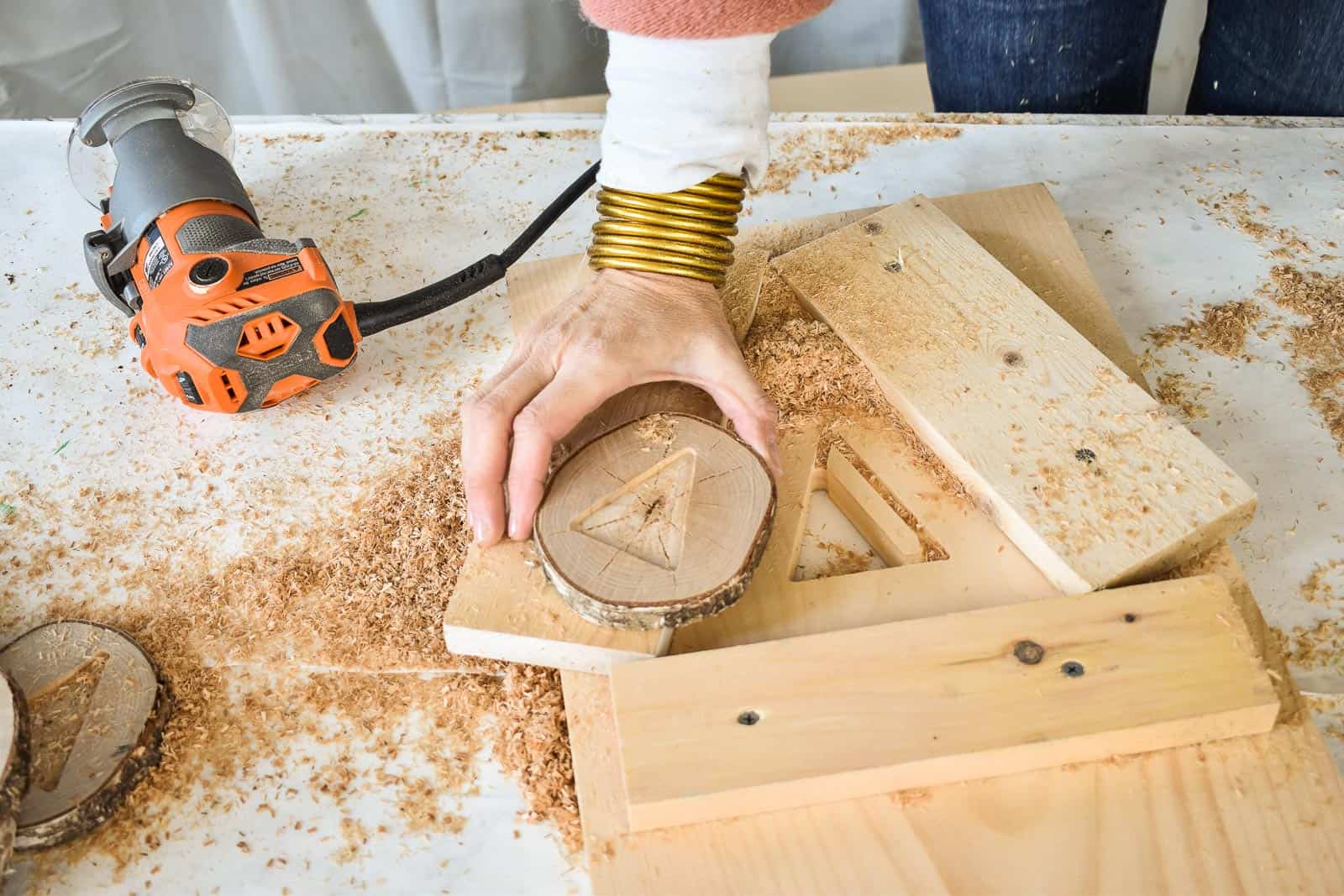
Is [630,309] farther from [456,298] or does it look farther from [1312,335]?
[1312,335]

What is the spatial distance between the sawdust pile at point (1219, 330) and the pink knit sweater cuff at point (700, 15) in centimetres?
69

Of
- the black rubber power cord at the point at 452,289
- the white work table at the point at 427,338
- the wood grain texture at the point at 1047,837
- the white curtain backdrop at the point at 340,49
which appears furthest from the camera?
Result: the white curtain backdrop at the point at 340,49

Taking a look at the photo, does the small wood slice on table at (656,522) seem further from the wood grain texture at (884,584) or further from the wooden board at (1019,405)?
the wooden board at (1019,405)

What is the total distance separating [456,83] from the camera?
2.43 meters

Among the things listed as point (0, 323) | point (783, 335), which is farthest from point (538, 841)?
point (0, 323)

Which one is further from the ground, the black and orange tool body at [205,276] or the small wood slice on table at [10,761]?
the black and orange tool body at [205,276]

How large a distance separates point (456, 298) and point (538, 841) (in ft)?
2.41

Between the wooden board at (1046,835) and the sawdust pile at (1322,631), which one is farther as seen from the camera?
the sawdust pile at (1322,631)

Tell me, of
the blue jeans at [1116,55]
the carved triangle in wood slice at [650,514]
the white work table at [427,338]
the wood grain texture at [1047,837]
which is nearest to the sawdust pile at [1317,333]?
the white work table at [427,338]

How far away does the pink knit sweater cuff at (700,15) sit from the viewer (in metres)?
0.97

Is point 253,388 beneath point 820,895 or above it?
above

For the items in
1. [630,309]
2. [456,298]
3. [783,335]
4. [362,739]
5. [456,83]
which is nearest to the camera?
[362,739]

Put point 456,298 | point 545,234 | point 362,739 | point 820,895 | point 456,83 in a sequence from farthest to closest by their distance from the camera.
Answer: point 456,83 < point 545,234 < point 456,298 < point 362,739 < point 820,895

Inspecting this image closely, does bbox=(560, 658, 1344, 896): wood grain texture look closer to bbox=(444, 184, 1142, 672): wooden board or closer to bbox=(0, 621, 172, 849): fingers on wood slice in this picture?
bbox=(444, 184, 1142, 672): wooden board
